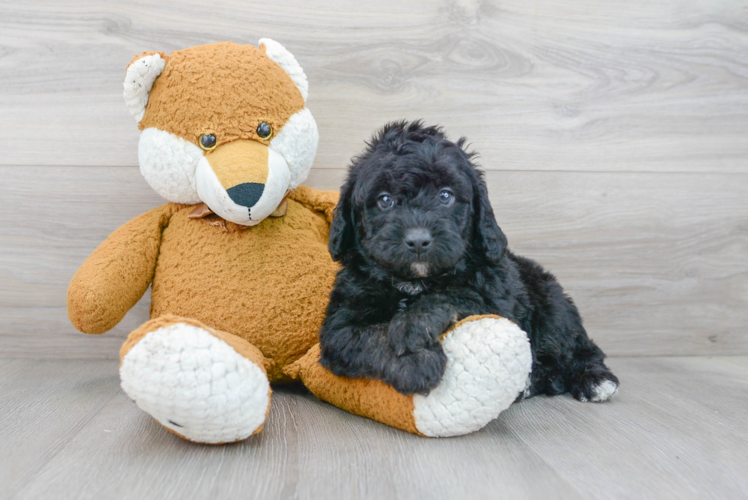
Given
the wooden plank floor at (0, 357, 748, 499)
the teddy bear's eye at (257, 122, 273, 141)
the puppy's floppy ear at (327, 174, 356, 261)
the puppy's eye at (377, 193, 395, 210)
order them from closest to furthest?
the wooden plank floor at (0, 357, 748, 499) → the puppy's eye at (377, 193, 395, 210) → the puppy's floppy ear at (327, 174, 356, 261) → the teddy bear's eye at (257, 122, 273, 141)

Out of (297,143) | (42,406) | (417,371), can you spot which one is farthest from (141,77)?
(417,371)

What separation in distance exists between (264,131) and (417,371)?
2.78ft

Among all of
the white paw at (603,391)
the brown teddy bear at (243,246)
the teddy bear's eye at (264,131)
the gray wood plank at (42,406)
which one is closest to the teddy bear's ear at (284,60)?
the brown teddy bear at (243,246)

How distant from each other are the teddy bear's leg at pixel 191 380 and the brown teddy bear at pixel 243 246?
68mm

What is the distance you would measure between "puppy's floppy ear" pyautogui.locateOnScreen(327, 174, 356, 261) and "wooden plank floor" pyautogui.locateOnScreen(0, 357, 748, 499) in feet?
1.54

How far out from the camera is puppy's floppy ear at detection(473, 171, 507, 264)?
4.77 feet

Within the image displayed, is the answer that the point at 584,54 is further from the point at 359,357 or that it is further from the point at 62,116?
the point at 62,116

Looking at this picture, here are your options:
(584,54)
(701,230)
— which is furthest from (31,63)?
(701,230)

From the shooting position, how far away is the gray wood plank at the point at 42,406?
125 centimetres

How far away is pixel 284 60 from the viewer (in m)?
1.78

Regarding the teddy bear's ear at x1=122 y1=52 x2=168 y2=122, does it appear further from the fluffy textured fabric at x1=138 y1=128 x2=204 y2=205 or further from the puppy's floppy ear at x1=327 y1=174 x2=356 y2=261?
the puppy's floppy ear at x1=327 y1=174 x2=356 y2=261

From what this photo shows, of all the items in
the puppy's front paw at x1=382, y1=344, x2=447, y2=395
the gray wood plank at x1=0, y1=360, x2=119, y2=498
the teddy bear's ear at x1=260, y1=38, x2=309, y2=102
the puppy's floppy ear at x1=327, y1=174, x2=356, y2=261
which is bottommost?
the gray wood plank at x1=0, y1=360, x2=119, y2=498

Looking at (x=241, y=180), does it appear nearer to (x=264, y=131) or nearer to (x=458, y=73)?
(x=264, y=131)

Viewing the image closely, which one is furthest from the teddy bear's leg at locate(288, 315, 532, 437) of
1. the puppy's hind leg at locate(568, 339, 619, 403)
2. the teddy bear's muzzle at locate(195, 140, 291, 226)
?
the teddy bear's muzzle at locate(195, 140, 291, 226)
